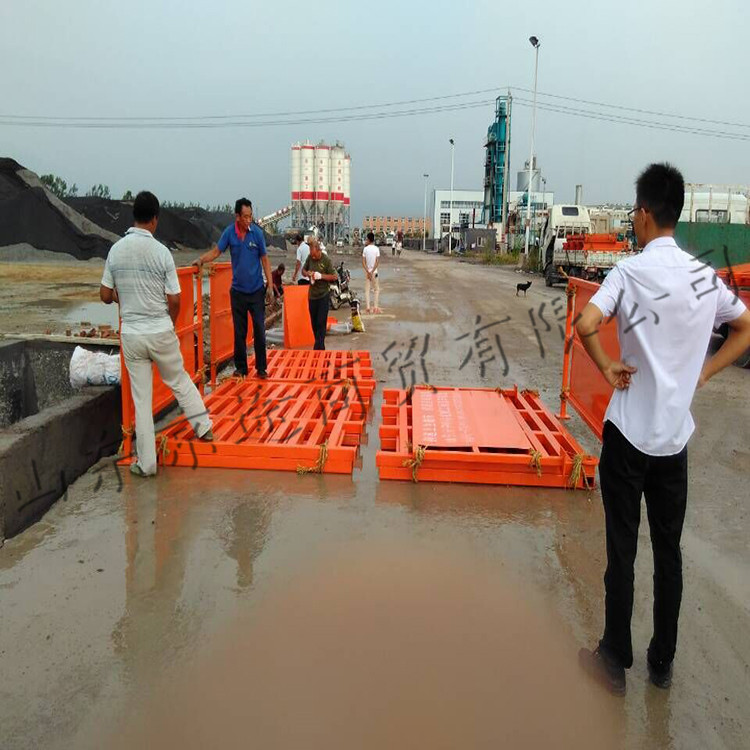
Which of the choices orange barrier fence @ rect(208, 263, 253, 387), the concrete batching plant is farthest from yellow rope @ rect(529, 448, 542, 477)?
the concrete batching plant

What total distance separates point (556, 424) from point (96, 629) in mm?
4006

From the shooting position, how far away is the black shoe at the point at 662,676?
270 cm

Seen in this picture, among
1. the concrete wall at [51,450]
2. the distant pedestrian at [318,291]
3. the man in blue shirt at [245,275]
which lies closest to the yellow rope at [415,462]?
the concrete wall at [51,450]

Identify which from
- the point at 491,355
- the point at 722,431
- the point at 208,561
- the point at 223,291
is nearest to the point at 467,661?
the point at 208,561

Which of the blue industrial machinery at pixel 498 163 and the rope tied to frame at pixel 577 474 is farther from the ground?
the blue industrial machinery at pixel 498 163

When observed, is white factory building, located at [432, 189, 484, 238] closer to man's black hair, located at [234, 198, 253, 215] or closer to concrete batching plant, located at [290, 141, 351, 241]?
concrete batching plant, located at [290, 141, 351, 241]

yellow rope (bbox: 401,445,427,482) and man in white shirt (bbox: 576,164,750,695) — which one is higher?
man in white shirt (bbox: 576,164,750,695)

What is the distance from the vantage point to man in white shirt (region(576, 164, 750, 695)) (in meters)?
2.55

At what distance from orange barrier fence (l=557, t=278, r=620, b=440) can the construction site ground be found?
2.98ft

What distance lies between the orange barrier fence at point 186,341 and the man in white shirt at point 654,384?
3626mm

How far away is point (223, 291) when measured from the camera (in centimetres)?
813

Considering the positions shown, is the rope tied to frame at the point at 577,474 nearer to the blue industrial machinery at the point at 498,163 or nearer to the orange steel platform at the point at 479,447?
A: the orange steel platform at the point at 479,447

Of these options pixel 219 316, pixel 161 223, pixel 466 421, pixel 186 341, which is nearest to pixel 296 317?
pixel 219 316

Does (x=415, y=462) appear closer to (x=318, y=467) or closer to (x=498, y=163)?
(x=318, y=467)
